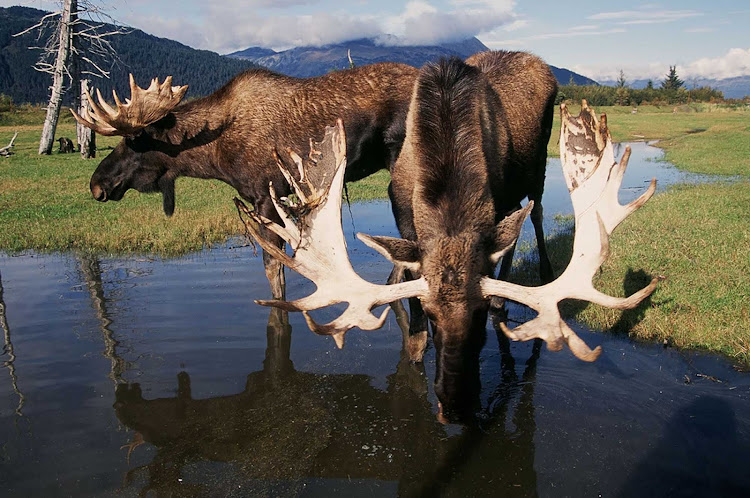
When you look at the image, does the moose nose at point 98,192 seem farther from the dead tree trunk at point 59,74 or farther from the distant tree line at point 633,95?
the distant tree line at point 633,95

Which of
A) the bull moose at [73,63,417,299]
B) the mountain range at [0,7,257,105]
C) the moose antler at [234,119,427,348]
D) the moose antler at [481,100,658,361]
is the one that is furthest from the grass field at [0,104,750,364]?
the mountain range at [0,7,257,105]

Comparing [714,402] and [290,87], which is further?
[290,87]

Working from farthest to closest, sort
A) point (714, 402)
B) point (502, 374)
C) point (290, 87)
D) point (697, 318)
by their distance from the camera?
1. point (290, 87)
2. point (697, 318)
3. point (502, 374)
4. point (714, 402)

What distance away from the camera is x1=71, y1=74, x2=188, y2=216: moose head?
7207mm

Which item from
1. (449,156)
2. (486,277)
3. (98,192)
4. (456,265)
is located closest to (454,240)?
(456,265)

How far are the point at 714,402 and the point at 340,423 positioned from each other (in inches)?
114

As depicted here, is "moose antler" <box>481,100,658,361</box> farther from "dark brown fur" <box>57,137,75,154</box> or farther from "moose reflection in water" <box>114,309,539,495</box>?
"dark brown fur" <box>57,137,75,154</box>

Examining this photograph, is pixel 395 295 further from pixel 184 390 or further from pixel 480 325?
pixel 184 390

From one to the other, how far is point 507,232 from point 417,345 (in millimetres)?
1820

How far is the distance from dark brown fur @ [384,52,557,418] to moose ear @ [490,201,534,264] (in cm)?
3

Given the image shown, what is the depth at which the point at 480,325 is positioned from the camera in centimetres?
402

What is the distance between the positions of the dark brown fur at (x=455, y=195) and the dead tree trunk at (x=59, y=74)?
78.9 ft

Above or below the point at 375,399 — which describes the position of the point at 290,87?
above

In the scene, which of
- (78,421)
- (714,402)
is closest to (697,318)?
(714,402)
